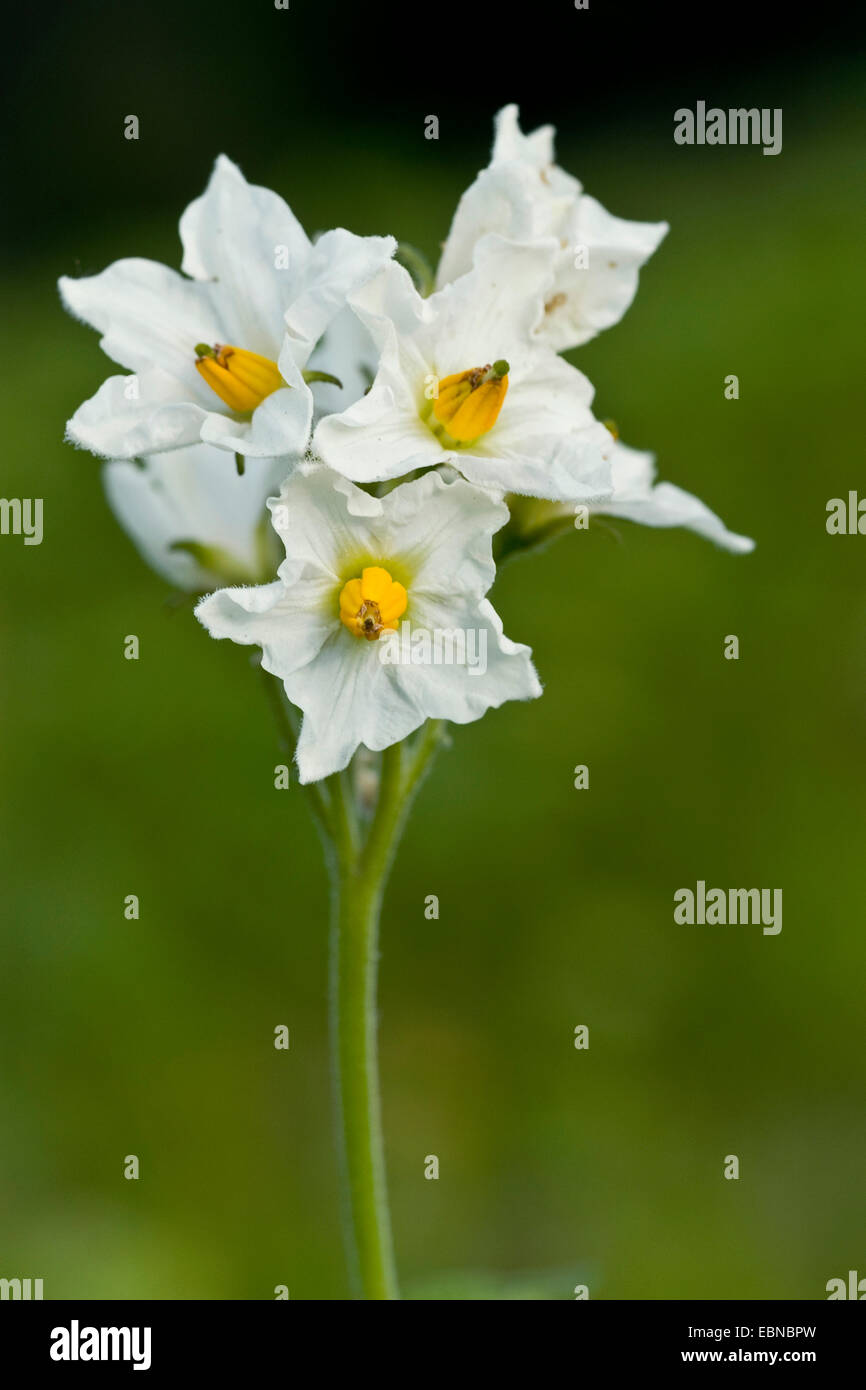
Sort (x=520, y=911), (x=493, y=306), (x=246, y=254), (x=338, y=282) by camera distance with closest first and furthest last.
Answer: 1. (x=338, y=282)
2. (x=493, y=306)
3. (x=246, y=254)
4. (x=520, y=911)

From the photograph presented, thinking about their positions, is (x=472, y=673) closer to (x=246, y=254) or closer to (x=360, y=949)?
(x=360, y=949)

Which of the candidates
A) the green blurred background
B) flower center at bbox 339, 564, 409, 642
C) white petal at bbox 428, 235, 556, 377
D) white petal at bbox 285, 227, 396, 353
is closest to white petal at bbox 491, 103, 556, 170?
white petal at bbox 428, 235, 556, 377

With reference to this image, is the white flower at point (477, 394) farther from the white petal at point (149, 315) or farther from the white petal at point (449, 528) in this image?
the white petal at point (149, 315)

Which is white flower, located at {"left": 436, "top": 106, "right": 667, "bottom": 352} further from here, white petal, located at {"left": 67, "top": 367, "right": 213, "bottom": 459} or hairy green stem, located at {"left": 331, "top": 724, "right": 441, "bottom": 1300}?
hairy green stem, located at {"left": 331, "top": 724, "right": 441, "bottom": 1300}

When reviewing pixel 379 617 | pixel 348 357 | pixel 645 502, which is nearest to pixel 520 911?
pixel 645 502

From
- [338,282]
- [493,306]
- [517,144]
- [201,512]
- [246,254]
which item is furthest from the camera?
[201,512]

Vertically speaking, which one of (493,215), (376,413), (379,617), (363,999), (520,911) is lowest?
(363,999)

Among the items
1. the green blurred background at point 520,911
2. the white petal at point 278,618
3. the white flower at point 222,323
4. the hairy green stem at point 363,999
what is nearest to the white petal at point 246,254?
the white flower at point 222,323
